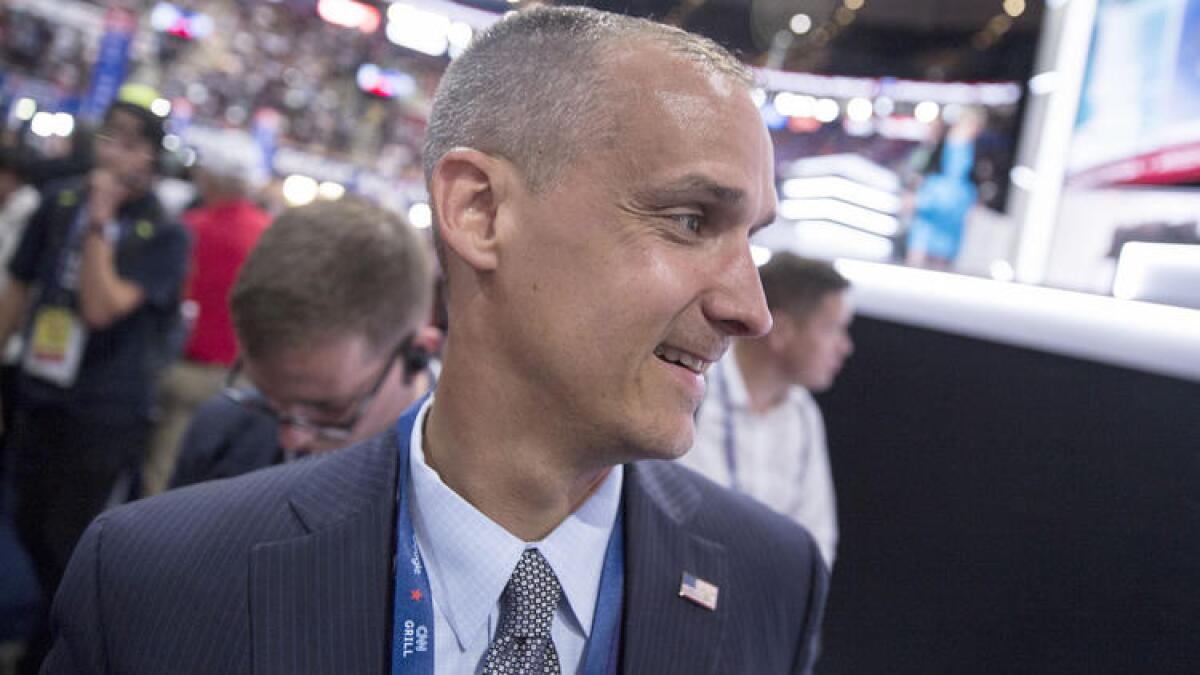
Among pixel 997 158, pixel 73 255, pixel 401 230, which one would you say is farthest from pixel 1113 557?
pixel 997 158

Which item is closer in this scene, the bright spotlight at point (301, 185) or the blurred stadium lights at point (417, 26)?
the bright spotlight at point (301, 185)

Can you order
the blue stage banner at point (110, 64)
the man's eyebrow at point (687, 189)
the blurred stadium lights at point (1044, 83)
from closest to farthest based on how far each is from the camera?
the man's eyebrow at point (687, 189)
the blurred stadium lights at point (1044, 83)
the blue stage banner at point (110, 64)

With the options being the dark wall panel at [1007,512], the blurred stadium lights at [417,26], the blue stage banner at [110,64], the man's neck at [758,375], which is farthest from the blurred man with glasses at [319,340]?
the blurred stadium lights at [417,26]

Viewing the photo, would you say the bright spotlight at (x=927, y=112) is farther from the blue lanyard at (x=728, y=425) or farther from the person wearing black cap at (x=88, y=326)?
the person wearing black cap at (x=88, y=326)

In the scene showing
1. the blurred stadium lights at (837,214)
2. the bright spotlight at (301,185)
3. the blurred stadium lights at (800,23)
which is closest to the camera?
the blurred stadium lights at (837,214)

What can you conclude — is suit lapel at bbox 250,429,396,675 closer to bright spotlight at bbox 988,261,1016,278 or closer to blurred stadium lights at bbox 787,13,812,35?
bright spotlight at bbox 988,261,1016,278

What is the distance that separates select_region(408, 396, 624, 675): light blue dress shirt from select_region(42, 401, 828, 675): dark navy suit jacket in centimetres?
5

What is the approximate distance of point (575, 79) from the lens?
3.60 feet

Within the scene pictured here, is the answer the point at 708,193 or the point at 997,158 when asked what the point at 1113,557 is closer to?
the point at 708,193

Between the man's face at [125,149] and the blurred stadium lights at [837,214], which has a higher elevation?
the blurred stadium lights at [837,214]

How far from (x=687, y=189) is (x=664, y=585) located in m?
0.49

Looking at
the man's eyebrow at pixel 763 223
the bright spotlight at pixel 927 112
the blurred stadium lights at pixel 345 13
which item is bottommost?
the man's eyebrow at pixel 763 223

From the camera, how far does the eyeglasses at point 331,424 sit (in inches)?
70.6

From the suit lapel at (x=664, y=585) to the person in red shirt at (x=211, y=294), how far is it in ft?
10.1
